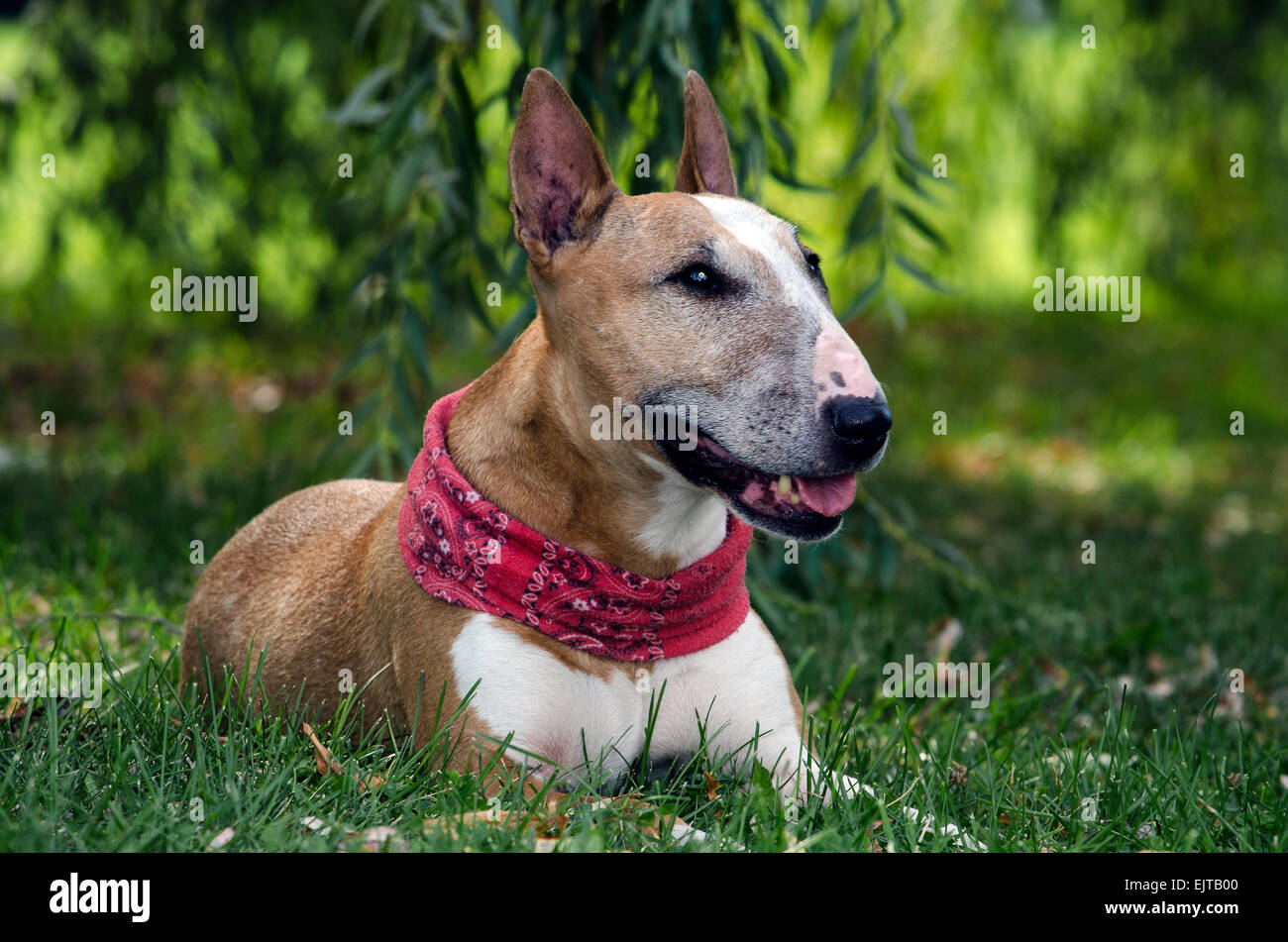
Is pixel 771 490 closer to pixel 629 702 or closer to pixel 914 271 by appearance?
pixel 629 702

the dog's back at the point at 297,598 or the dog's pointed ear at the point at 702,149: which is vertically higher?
the dog's pointed ear at the point at 702,149

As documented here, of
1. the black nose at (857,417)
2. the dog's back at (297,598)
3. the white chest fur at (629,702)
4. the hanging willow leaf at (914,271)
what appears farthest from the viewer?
the hanging willow leaf at (914,271)

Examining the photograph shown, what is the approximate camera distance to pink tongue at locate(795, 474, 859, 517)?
2.52 m

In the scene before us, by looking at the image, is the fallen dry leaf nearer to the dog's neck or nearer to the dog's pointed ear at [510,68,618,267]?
the dog's neck

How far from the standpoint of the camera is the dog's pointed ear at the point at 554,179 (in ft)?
8.90

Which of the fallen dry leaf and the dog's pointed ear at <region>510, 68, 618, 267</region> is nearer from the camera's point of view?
the fallen dry leaf

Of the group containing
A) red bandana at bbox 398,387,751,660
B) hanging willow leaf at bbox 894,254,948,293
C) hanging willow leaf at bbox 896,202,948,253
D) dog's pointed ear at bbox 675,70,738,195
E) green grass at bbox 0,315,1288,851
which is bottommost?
green grass at bbox 0,315,1288,851

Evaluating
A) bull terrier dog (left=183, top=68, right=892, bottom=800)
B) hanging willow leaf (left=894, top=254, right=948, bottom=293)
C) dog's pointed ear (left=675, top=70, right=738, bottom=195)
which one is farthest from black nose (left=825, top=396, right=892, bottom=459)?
hanging willow leaf (left=894, top=254, right=948, bottom=293)

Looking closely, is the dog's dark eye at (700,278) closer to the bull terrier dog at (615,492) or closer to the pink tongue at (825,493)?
the bull terrier dog at (615,492)

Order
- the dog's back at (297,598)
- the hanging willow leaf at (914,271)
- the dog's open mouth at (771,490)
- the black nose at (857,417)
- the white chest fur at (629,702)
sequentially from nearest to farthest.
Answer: the black nose at (857,417) < the dog's open mouth at (771,490) < the white chest fur at (629,702) < the dog's back at (297,598) < the hanging willow leaf at (914,271)

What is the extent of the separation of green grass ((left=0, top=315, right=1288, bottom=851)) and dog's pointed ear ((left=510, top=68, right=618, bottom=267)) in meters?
1.05

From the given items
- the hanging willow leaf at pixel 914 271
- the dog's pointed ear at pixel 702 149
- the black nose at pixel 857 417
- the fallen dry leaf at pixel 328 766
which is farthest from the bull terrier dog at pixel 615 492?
the hanging willow leaf at pixel 914 271

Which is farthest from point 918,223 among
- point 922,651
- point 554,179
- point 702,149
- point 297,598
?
point 297,598

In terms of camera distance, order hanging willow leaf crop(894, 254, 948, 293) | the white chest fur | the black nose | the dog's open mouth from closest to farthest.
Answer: the black nose → the dog's open mouth → the white chest fur → hanging willow leaf crop(894, 254, 948, 293)
